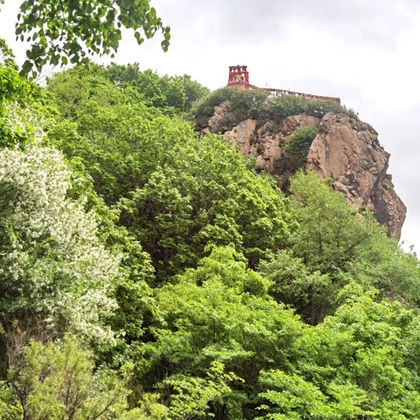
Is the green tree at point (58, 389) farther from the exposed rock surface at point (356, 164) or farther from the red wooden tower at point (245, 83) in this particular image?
the red wooden tower at point (245, 83)

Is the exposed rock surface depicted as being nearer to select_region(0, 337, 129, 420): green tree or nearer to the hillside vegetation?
the hillside vegetation

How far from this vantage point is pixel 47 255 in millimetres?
11219

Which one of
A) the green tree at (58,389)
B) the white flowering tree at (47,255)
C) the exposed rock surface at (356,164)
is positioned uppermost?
the exposed rock surface at (356,164)

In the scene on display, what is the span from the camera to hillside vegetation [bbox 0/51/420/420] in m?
8.49

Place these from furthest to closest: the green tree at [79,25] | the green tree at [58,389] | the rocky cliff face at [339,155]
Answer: the rocky cliff face at [339,155] < the green tree at [58,389] < the green tree at [79,25]

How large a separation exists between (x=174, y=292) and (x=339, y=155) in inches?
1049

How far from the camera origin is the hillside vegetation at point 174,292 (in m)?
8.49

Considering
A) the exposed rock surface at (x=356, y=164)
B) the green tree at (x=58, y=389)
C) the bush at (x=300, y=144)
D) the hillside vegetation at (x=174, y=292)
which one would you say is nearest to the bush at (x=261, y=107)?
the exposed rock surface at (x=356, y=164)

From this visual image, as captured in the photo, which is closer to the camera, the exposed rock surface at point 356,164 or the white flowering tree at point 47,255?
the white flowering tree at point 47,255

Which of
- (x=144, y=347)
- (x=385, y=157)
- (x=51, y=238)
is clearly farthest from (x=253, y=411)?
(x=385, y=157)

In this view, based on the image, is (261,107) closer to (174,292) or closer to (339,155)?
(339,155)

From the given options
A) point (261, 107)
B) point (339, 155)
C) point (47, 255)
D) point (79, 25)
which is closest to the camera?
point (79, 25)

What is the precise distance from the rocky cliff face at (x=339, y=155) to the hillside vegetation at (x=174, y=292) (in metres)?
13.4

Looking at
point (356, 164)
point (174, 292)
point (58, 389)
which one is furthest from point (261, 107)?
point (58, 389)
